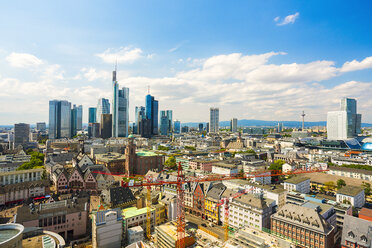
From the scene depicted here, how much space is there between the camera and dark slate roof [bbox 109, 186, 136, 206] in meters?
54.4

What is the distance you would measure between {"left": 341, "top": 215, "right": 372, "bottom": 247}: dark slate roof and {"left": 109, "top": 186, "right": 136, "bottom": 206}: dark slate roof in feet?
156

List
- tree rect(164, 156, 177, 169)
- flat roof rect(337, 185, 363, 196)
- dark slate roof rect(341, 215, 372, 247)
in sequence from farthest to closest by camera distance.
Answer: tree rect(164, 156, 177, 169) < flat roof rect(337, 185, 363, 196) < dark slate roof rect(341, 215, 372, 247)

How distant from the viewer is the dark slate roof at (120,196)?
54.4m

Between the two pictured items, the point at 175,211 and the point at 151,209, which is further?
the point at 175,211

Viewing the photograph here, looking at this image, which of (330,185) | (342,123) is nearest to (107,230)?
(330,185)

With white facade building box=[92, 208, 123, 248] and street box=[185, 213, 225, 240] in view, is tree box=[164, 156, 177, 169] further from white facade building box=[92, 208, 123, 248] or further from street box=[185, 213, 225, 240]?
white facade building box=[92, 208, 123, 248]

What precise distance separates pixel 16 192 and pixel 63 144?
114 meters

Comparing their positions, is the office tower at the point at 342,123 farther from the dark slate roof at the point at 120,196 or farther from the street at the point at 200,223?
the dark slate roof at the point at 120,196

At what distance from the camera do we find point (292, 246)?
3816 cm

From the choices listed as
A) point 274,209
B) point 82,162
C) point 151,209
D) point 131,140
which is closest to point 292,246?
point 274,209

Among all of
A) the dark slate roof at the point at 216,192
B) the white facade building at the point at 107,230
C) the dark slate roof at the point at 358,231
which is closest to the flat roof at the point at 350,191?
the dark slate roof at the point at 358,231

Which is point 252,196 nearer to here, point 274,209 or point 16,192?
point 274,209

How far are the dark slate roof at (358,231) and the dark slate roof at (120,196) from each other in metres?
47.6

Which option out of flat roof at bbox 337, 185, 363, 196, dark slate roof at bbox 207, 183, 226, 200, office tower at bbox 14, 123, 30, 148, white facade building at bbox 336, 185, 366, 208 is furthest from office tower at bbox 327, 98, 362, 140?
office tower at bbox 14, 123, 30, 148
